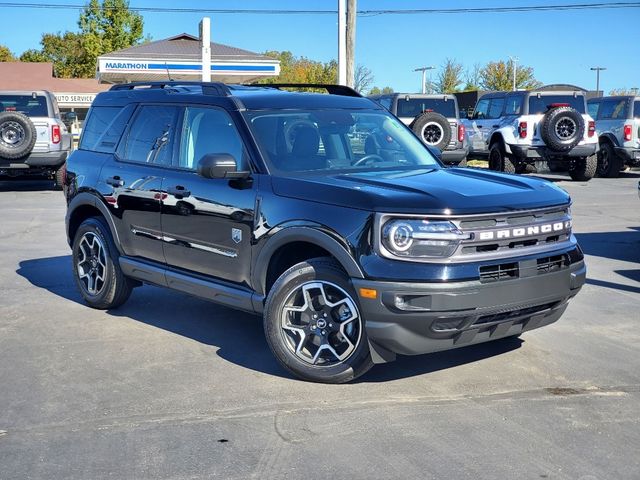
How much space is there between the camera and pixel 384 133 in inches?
257

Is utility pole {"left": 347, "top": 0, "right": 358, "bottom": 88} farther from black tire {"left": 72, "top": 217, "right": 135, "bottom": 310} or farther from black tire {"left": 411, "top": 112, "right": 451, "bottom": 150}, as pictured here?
black tire {"left": 72, "top": 217, "right": 135, "bottom": 310}

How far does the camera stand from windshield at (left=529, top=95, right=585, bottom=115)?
758 inches

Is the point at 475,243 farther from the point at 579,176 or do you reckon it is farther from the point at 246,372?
the point at 579,176

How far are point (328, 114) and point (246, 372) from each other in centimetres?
201

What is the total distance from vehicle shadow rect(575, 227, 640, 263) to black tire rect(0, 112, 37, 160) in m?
10.7

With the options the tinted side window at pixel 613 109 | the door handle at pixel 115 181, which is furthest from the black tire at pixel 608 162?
the door handle at pixel 115 181

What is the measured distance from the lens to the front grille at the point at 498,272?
4863 mm

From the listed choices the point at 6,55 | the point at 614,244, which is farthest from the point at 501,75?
the point at 614,244

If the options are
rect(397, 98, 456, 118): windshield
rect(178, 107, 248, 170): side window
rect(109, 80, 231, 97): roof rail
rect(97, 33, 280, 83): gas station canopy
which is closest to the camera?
rect(178, 107, 248, 170): side window

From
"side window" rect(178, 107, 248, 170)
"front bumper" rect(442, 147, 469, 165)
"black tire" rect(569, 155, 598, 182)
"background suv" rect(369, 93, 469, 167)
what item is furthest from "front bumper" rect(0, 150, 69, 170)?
"side window" rect(178, 107, 248, 170)

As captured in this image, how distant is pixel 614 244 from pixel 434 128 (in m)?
7.72

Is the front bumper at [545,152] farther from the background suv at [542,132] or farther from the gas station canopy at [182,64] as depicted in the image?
the gas station canopy at [182,64]

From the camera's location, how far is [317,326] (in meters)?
5.26

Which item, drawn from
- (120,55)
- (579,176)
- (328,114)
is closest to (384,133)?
(328,114)
